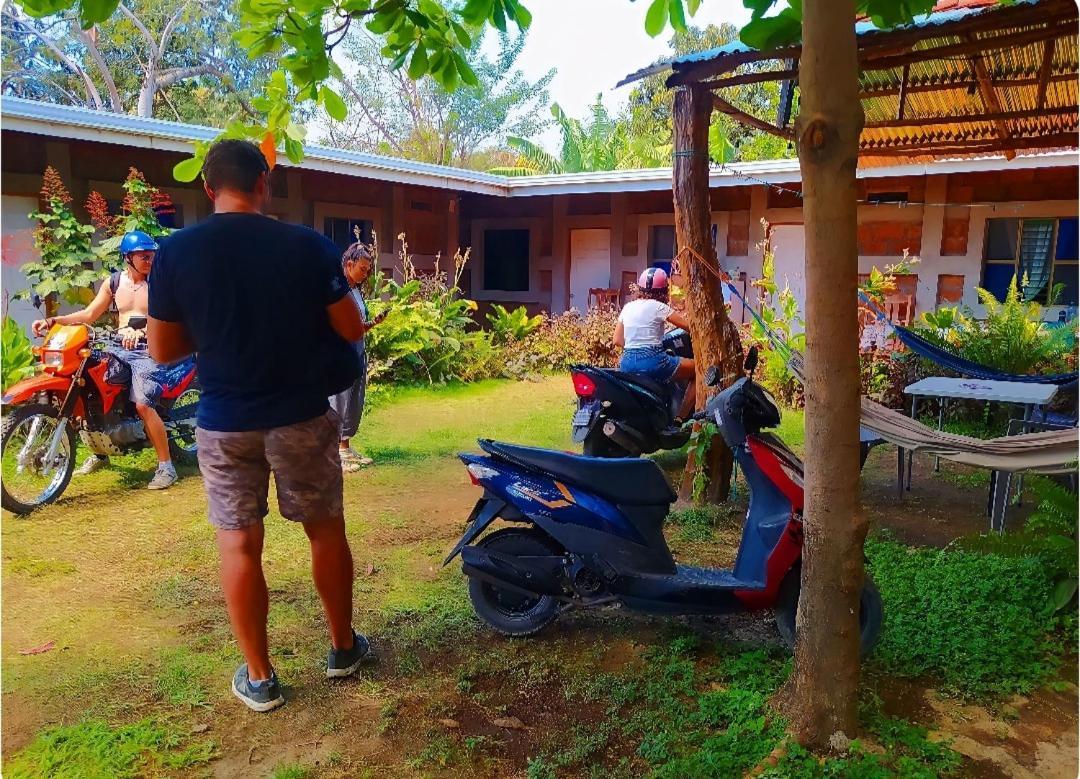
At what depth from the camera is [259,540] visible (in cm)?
259

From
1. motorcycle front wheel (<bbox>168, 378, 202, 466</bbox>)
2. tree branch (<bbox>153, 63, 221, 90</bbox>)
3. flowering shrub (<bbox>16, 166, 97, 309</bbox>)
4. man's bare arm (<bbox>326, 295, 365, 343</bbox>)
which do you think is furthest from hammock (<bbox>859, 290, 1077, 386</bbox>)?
tree branch (<bbox>153, 63, 221, 90</bbox>)

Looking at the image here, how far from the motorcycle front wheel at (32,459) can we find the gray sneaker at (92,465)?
1.99 ft

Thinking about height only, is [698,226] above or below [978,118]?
below

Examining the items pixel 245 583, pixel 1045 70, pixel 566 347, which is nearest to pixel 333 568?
pixel 245 583

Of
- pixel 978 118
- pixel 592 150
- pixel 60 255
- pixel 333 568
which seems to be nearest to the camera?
pixel 333 568

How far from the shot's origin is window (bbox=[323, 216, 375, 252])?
10930 millimetres

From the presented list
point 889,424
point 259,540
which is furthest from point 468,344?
point 259,540

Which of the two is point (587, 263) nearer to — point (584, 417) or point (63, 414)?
point (584, 417)

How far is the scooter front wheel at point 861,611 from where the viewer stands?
2783mm

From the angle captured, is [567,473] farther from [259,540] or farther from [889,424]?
[889,424]

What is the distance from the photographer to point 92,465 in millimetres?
5355

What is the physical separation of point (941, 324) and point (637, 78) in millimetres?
4918

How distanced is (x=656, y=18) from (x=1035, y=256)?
332 inches

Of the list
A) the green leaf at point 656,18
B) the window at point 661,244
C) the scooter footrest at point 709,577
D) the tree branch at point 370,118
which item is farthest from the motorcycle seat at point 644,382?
the tree branch at point 370,118
